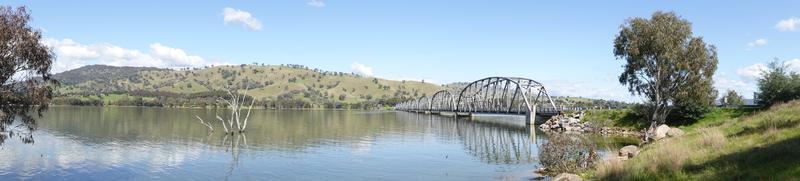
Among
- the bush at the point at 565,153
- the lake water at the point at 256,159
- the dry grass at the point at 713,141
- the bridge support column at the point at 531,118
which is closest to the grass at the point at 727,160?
the dry grass at the point at 713,141

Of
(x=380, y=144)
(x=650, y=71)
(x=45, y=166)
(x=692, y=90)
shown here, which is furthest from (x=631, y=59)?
(x=45, y=166)

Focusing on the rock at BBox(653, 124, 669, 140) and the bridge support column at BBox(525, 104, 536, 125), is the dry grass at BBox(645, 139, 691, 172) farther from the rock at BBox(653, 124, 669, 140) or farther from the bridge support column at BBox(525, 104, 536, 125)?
the bridge support column at BBox(525, 104, 536, 125)

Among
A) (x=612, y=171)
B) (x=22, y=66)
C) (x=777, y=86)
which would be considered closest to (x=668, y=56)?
(x=777, y=86)

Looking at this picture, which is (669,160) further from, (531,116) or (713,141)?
(531,116)

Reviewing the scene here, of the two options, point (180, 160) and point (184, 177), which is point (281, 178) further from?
point (180, 160)

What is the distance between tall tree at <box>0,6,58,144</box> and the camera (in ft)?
84.4

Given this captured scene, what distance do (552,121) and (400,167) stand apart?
2447 inches

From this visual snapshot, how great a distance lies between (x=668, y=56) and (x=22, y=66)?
55641 mm

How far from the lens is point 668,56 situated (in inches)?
2393

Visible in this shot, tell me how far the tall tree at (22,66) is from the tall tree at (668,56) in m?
53.0

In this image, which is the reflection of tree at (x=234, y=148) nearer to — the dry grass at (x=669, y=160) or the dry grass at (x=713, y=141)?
the dry grass at (x=669, y=160)

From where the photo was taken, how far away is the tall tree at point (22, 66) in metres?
25.7

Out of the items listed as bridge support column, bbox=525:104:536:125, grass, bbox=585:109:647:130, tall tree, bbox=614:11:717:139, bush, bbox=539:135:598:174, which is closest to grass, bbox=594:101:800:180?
bush, bbox=539:135:598:174

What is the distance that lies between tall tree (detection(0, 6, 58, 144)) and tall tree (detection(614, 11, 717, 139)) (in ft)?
174
